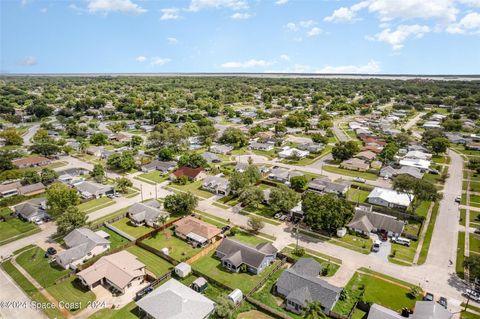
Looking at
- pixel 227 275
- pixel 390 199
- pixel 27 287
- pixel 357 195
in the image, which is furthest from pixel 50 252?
pixel 390 199

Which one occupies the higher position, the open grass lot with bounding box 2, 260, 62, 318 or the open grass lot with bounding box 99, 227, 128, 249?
the open grass lot with bounding box 99, 227, 128, 249

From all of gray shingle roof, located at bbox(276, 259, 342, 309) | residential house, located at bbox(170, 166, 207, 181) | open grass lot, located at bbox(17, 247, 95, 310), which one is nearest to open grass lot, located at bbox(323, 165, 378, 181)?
residential house, located at bbox(170, 166, 207, 181)

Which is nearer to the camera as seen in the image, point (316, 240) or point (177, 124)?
point (316, 240)

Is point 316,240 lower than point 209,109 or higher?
lower

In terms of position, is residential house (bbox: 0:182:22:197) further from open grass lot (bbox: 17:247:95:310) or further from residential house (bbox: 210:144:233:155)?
residential house (bbox: 210:144:233:155)

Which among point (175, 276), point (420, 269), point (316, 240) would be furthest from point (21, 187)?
point (420, 269)

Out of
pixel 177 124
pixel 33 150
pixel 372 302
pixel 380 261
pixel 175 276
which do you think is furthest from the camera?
pixel 177 124

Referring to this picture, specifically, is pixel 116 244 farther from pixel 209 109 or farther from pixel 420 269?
pixel 209 109

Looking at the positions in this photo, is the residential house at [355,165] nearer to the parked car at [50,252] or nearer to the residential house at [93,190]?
the residential house at [93,190]
